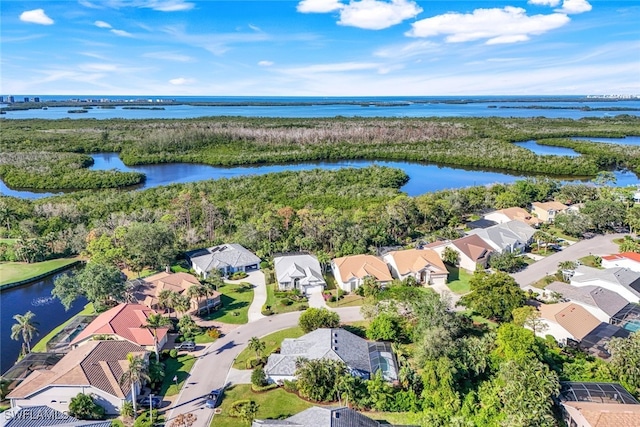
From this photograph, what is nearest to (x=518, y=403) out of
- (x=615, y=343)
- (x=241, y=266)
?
(x=615, y=343)

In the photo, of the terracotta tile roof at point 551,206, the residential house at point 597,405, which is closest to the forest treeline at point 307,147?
the terracotta tile roof at point 551,206

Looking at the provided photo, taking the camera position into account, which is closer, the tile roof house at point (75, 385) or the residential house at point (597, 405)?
the residential house at point (597, 405)

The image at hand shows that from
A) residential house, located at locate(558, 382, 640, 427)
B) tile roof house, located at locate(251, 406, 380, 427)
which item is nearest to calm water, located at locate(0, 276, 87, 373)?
tile roof house, located at locate(251, 406, 380, 427)

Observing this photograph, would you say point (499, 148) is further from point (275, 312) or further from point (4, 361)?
point (4, 361)

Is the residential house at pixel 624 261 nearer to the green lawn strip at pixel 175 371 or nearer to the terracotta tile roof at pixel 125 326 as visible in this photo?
the green lawn strip at pixel 175 371

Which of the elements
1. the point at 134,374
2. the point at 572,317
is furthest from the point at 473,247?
the point at 134,374
